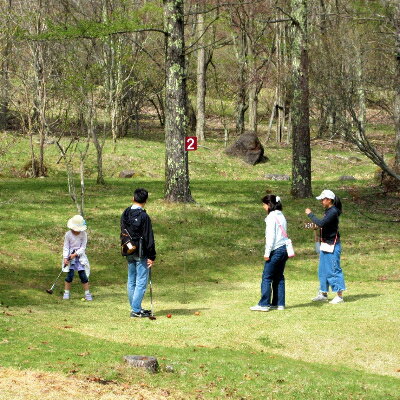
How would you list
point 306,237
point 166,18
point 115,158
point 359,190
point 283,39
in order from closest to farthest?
1. point 306,237
2. point 166,18
3. point 359,190
4. point 115,158
5. point 283,39

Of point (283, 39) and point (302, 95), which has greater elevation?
point (283, 39)

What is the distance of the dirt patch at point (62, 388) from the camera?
28.2ft

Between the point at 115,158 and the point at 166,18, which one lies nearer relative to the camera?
the point at 166,18

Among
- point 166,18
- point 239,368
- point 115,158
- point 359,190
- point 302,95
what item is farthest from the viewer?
point 115,158

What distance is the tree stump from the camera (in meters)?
9.68

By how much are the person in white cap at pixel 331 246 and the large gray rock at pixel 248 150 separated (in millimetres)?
28021

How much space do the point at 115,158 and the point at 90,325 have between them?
2778cm

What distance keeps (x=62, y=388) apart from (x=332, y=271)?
7.26 meters

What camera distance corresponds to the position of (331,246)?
579 inches

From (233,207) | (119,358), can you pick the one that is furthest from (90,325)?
(233,207)

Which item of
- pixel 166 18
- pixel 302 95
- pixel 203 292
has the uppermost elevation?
pixel 166 18

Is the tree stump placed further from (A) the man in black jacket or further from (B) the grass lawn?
(A) the man in black jacket

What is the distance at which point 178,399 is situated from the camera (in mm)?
8938

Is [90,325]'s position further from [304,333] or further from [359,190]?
[359,190]
